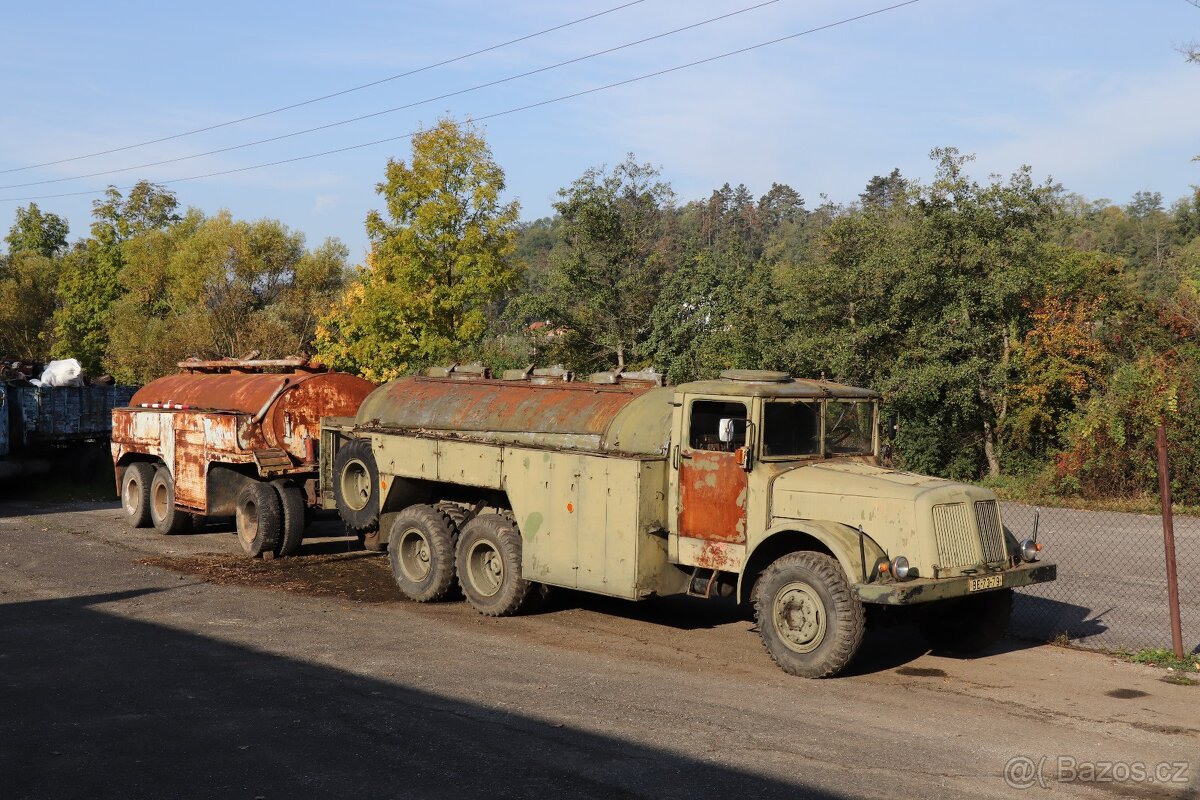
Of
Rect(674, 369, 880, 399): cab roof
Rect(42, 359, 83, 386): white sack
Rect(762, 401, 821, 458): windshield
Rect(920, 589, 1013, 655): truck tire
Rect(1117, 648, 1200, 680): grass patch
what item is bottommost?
Rect(1117, 648, 1200, 680): grass patch

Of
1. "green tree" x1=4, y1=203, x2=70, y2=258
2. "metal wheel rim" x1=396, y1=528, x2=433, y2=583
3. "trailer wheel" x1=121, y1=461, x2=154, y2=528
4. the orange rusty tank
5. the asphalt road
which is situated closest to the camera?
the asphalt road

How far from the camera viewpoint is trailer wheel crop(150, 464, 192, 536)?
1834 centimetres

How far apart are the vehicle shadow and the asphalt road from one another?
0.08ft

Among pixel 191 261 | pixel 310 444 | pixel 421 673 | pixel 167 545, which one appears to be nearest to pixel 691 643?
pixel 421 673

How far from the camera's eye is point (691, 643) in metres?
11.1

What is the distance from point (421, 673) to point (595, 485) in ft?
8.94

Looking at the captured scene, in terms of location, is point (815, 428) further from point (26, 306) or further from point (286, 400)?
point (26, 306)

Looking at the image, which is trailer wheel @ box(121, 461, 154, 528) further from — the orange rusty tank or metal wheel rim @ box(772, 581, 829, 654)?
metal wheel rim @ box(772, 581, 829, 654)

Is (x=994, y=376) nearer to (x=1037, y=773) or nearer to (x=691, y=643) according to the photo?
(x=691, y=643)

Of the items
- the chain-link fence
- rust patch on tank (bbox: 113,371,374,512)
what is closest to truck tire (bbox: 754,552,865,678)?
the chain-link fence

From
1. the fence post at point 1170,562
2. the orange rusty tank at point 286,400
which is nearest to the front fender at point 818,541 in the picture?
the fence post at point 1170,562

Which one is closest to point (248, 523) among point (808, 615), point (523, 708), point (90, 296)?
point (523, 708)

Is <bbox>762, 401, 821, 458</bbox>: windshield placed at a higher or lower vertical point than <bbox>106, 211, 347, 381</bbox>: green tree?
lower

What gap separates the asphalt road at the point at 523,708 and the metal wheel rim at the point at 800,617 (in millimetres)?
355
